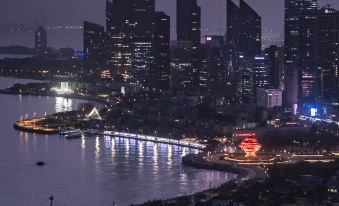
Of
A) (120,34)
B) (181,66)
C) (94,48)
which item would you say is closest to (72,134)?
(181,66)

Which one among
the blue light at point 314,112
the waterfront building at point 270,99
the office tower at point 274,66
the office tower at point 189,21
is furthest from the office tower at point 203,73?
the blue light at point 314,112

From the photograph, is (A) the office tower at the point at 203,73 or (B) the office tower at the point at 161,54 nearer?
(A) the office tower at the point at 203,73

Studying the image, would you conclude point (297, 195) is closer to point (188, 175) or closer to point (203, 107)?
point (188, 175)

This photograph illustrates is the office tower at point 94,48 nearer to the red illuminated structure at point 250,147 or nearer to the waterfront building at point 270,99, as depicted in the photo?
the waterfront building at point 270,99

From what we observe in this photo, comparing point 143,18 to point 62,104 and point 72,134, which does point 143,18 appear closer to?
point 62,104

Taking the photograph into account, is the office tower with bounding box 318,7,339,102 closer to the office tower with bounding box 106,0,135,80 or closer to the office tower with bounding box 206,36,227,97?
the office tower with bounding box 206,36,227,97

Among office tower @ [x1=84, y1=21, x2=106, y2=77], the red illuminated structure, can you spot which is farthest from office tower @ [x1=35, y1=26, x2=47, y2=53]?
the red illuminated structure
